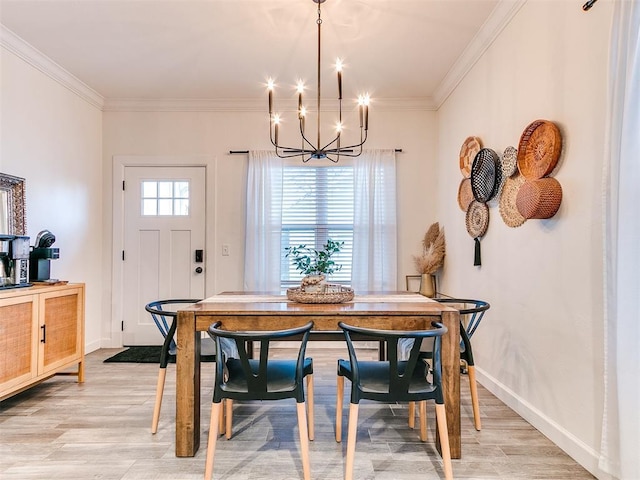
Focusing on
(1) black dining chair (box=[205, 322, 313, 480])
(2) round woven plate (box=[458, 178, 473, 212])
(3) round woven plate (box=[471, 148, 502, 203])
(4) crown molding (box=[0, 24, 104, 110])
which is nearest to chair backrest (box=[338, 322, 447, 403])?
(1) black dining chair (box=[205, 322, 313, 480])

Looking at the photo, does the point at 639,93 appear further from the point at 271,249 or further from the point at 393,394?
the point at 271,249

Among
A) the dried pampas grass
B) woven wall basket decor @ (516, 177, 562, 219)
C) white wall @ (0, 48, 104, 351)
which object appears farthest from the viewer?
the dried pampas grass

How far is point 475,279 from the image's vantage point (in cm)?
318

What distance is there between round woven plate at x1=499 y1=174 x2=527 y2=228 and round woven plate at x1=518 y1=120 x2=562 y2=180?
14cm

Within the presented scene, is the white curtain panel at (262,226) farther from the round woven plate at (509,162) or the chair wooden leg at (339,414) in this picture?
the round woven plate at (509,162)

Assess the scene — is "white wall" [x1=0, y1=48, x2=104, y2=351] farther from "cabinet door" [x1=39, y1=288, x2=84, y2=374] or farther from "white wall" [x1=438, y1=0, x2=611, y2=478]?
"white wall" [x1=438, y1=0, x2=611, y2=478]

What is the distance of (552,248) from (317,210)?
99.4 inches

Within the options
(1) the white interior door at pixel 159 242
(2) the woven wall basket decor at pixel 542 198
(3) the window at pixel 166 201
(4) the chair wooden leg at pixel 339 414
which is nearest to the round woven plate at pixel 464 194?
(2) the woven wall basket decor at pixel 542 198

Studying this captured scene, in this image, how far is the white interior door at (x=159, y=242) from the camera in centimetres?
421

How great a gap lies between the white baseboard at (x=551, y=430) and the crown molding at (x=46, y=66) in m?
4.44

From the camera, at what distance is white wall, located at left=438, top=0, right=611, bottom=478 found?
1.82 m

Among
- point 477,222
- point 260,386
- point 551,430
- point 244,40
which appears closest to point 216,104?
point 244,40

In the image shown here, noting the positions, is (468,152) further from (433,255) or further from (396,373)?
(396,373)

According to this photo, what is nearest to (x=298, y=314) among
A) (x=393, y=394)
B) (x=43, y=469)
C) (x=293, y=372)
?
(x=293, y=372)
